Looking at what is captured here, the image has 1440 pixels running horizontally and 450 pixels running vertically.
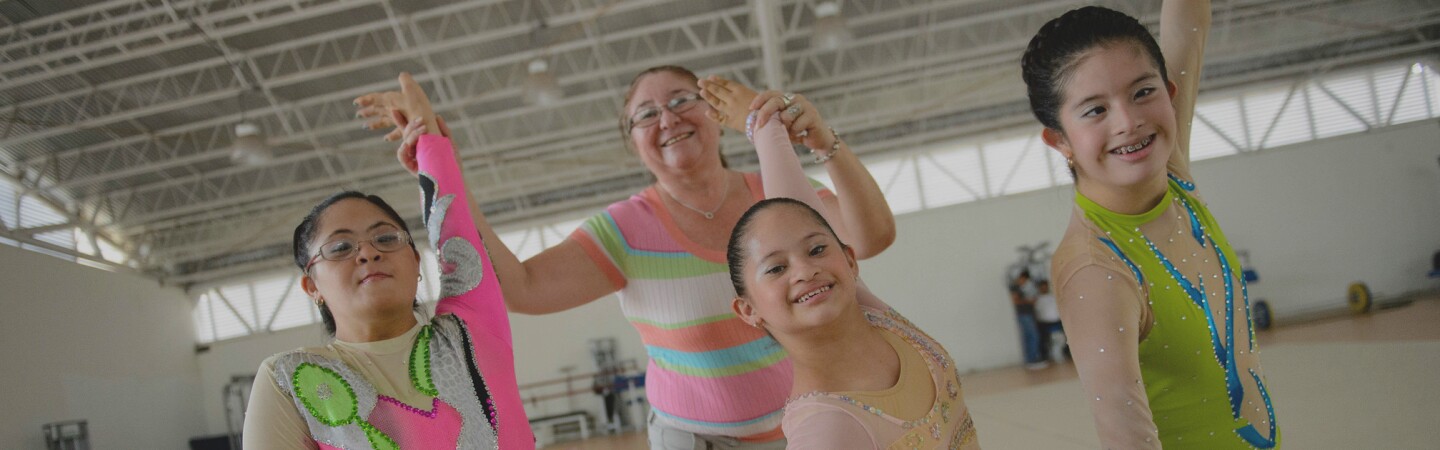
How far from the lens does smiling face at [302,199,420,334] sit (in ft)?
5.49

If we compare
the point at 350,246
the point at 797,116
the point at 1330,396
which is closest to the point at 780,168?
the point at 797,116

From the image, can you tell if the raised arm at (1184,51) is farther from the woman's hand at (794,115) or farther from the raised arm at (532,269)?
the raised arm at (532,269)

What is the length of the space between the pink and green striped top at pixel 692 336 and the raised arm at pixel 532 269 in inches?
1.3

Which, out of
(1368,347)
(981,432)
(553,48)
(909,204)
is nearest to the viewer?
(981,432)

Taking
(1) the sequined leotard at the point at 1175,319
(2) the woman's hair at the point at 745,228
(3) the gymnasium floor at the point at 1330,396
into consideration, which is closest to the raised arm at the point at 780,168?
(2) the woman's hair at the point at 745,228

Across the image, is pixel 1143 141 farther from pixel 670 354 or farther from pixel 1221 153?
pixel 1221 153

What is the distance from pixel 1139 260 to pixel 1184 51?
1.68ft

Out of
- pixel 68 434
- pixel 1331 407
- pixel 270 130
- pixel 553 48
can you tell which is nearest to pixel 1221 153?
pixel 553 48

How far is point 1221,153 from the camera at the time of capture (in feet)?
49.4

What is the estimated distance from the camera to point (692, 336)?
187 centimetres

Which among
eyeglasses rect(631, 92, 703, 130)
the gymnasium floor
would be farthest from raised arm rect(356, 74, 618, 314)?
the gymnasium floor

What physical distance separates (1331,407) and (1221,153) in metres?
12.0

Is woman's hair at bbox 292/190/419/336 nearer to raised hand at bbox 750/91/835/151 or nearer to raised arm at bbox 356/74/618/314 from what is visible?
raised arm at bbox 356/74/618/314

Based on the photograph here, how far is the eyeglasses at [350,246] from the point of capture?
1.69 m
